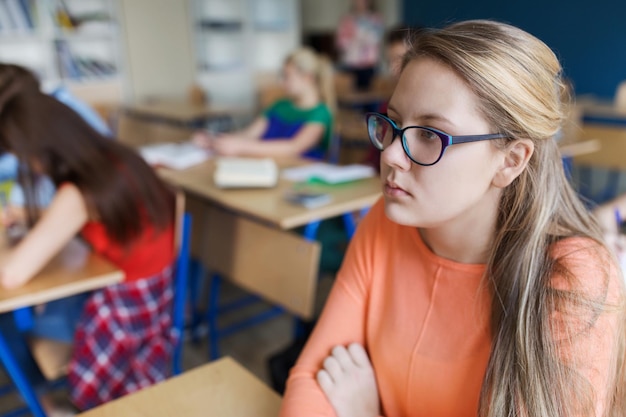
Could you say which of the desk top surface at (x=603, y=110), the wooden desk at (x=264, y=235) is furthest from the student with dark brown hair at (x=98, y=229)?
the desk top surface at (x=603, y=110)

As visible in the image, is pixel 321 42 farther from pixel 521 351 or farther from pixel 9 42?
pixel 521 351

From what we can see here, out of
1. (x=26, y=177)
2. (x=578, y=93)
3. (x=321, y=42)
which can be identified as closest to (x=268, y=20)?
(x=321, y=42)

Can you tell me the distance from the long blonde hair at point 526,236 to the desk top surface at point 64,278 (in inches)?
42.0

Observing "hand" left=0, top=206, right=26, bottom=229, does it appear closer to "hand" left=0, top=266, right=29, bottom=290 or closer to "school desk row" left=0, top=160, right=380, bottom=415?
"school desk row" left=0, top=160, right=380, bottom=415

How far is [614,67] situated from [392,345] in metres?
5.47

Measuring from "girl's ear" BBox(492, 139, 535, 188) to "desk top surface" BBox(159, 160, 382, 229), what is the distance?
1.01m

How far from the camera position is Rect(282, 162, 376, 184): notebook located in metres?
2.32

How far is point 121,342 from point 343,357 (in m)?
0.99

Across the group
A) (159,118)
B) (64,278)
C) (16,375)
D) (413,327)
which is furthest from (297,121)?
(413,327)

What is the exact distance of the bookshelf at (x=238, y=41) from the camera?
6.13 meters

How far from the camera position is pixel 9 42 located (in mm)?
4766

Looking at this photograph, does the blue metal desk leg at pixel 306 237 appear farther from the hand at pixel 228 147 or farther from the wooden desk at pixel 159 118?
the wooden desk at pixel 159 118

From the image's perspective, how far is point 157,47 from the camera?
5.65 m

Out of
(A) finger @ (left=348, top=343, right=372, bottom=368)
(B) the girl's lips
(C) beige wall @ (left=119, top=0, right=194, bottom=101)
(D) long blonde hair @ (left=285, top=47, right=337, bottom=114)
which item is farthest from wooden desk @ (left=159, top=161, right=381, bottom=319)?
(C) beige wall @ (left=119, top=0, right=194, bottom=101)
